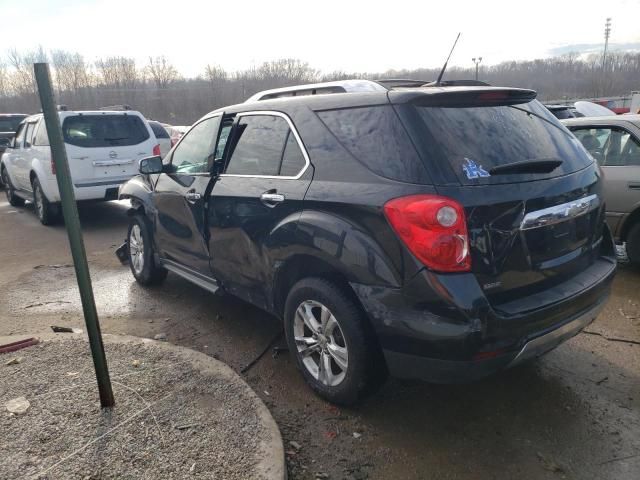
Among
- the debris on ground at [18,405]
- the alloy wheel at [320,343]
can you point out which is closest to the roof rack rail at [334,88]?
the alloy wheel at [320,343]

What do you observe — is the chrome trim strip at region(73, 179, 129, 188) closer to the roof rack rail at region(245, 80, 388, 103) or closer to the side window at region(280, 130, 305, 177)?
the roof rack rail at region(245, 80, 388, 103)

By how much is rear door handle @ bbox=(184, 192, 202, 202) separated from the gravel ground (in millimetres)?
1210

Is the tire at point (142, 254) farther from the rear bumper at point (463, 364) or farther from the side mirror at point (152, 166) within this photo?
the rear bumper at point (463, 364)

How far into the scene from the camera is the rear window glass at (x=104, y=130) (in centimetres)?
834

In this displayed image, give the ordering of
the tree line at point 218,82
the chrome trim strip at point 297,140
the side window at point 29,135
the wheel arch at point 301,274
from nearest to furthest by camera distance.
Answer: the wheel arch at point 301,274 → the chrome trim strip at point 297,140 → the side window at point 29,135 → the tree line at point 218,82

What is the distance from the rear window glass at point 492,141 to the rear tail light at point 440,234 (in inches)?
8.4

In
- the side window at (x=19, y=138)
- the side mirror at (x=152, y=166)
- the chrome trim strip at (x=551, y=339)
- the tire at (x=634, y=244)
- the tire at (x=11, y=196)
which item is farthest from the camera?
the tire at (x=11, y=196)

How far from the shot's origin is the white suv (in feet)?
27.3

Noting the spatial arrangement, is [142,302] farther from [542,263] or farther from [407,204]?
[542,263]

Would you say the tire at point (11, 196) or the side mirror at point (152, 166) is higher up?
the side mirror at point (152, 166)

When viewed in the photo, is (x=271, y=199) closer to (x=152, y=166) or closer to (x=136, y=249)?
(x=152, y=166)

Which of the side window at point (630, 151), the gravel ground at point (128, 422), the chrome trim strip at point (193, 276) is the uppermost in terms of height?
the side window at point (630, 151)

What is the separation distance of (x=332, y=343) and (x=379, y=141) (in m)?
1.18

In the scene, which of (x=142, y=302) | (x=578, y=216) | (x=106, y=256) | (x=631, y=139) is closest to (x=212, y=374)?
(x=142, y=302)
